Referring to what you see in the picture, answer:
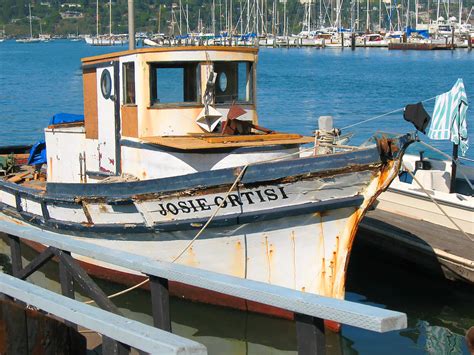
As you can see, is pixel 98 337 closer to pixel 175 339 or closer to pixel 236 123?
pixel 175 339

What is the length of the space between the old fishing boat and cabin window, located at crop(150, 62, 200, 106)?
2 centimetres

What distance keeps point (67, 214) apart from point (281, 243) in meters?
3.33

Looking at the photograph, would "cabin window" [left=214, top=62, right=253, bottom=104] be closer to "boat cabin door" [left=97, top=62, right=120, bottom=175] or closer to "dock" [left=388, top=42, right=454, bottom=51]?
"boat cabin door" [left=97, top=62, right=120, bottom=175]

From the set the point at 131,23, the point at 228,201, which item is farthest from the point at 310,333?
the point at 131,23

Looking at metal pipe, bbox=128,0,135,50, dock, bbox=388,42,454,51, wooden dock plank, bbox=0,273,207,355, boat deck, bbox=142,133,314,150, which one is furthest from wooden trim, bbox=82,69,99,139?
dock, bbox=388,42,454,51

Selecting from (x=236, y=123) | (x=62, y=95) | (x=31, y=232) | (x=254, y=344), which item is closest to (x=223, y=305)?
(x=254, y=344)

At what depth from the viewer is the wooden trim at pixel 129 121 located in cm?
1157

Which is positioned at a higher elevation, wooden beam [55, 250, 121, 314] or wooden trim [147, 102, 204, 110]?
wooden trim [147, 102, 204, 110]

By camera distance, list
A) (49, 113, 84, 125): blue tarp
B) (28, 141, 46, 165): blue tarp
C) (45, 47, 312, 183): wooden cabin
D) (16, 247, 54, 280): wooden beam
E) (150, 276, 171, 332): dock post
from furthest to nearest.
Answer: (49, 113, 84, 125): blue tarp
(28, 141, 46, 165): blue tarp
(45, 47, 312, 183): wooden cabin
(16, 247, 54, 280): wooden beam
(150, 276, 171, 332): dock post

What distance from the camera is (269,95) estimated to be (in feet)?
168

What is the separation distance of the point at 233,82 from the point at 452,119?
4307 mm

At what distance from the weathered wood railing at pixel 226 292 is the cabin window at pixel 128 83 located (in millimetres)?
4786

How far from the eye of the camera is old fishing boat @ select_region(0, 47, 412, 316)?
9742 millimetres

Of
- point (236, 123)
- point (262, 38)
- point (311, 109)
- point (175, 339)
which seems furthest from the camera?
point (262, 38)
